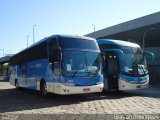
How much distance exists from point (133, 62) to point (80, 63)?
4435mm

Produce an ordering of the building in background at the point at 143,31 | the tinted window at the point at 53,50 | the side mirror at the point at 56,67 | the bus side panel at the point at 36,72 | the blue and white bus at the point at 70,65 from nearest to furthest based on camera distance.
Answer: the blue and white bus at the point at 70,65, the side mirror at the point at 56,67, the tinted window at the point at 53,50, the bus side panel at the point at 36,72, the building in background at the point at 143,31

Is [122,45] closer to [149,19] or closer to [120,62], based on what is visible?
[120,62]

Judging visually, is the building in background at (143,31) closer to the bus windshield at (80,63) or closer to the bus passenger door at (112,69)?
the bus passenger door at (112,69)

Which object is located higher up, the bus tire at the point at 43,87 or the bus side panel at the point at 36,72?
the bus side panel at the point at 36,72

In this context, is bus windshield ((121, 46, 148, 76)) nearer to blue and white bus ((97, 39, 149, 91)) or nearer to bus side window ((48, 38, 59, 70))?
blue and white bus ((97, 39, 149, 91))

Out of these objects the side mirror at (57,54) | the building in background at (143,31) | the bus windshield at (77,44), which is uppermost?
the building in background at (143,31)

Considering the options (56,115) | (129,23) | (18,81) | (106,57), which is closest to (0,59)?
(129,23)

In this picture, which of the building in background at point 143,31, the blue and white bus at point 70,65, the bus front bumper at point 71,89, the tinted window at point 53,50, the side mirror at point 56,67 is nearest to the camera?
the bus front bumper at point 71,89

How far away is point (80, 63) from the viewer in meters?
15.0

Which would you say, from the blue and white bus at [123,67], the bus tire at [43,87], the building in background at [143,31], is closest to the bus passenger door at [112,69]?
the blue and white bus at [123,67]

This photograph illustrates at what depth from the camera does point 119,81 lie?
18.0 meters

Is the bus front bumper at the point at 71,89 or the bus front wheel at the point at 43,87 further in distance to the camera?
the bus front wheel at the point at 43,87

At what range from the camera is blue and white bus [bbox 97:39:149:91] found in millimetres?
17938

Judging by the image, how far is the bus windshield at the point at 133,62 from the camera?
18.1 meters
